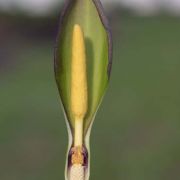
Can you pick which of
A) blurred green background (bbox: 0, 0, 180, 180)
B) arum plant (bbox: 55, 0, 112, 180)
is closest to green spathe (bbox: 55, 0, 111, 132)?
arum plant (bbox: 55, 0, 112, 180)

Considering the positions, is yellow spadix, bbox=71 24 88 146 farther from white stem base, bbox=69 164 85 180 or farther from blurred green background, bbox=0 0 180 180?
blurred green background, bbox=0 0 180 180

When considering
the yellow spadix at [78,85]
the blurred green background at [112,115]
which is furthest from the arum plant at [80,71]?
the blurred green background at [112,115]

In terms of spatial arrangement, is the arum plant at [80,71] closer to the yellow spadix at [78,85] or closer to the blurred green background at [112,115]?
the yellow spadix at [78,85]

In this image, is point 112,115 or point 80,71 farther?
point 112,115

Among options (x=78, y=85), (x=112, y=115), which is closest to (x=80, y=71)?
(x=78, y=85)

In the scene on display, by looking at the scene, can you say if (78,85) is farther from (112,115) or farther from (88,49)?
(112,115)

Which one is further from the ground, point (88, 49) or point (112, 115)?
point (112, 115)
